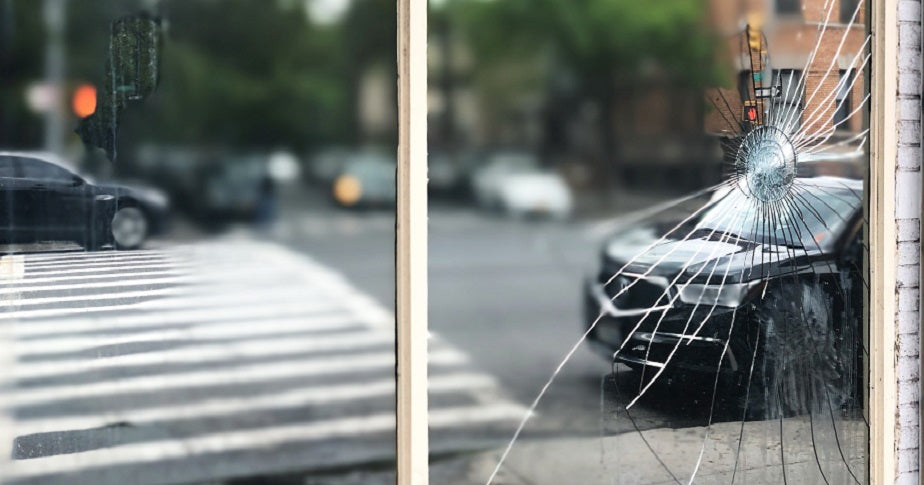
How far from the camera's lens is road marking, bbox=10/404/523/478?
5926 millimetres

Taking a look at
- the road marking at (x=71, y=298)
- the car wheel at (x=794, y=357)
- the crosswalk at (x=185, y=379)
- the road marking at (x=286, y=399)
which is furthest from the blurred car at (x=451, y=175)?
the road marking at (x=71, y=298)

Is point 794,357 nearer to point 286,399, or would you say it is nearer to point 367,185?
point 286,399

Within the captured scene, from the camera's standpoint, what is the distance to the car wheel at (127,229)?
283 cm

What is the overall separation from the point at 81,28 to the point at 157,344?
16796mm

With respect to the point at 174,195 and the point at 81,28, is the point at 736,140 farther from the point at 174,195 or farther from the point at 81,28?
the point at 81,28

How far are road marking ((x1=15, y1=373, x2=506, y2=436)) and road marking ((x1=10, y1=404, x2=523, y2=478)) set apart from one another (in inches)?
13.8

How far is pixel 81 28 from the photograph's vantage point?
18.5 meters

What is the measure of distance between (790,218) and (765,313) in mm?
345

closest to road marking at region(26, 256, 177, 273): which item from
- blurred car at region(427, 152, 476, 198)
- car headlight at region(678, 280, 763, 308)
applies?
car headlight at region(678, 280, 763, 308)

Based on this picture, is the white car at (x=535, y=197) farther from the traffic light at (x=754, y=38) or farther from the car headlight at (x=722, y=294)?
the car headlight at (x=722, y=294)

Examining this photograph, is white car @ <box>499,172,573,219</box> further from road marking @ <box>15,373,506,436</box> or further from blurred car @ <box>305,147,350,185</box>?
road marking @ <box>15,373,506,436</box>

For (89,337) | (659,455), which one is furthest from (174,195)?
(659,455)

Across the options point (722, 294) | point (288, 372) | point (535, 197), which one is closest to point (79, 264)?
point (722, 294)

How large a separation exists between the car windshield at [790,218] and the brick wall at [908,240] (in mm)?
177
